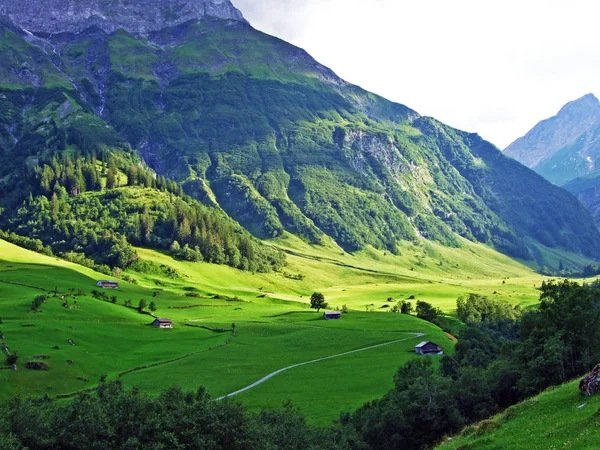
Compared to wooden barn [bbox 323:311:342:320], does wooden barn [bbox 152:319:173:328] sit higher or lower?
lower

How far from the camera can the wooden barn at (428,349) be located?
126 m

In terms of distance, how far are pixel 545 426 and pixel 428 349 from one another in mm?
93301

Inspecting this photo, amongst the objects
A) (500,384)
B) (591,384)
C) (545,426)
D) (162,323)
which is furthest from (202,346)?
(545,426)

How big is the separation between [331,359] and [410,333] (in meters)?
37.4

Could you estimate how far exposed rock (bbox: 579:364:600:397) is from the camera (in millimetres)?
38062

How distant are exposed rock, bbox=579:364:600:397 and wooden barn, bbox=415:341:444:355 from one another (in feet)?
289

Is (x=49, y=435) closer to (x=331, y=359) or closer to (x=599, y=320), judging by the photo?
(x=599, y=320)

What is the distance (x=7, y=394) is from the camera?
278ft

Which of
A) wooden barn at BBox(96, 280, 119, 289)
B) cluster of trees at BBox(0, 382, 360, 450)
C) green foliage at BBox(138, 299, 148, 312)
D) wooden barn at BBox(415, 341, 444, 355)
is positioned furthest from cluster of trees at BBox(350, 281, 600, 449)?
wooden barn at BBox(96, 280, 119, 289)

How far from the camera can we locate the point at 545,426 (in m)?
35.7

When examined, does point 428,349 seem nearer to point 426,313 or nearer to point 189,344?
point 189,344

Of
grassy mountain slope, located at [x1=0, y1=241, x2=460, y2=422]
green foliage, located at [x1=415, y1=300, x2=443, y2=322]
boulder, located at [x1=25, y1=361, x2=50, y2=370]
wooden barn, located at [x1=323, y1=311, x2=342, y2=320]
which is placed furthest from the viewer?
green foliage, located at [x1=415, y1=300, x2=443, y2=322]

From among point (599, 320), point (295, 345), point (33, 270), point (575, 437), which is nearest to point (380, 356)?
point (295, 345)

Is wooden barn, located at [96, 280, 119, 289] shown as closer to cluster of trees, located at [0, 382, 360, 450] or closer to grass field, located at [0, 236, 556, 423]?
grass field, located at [0, 236, 556, 423]
